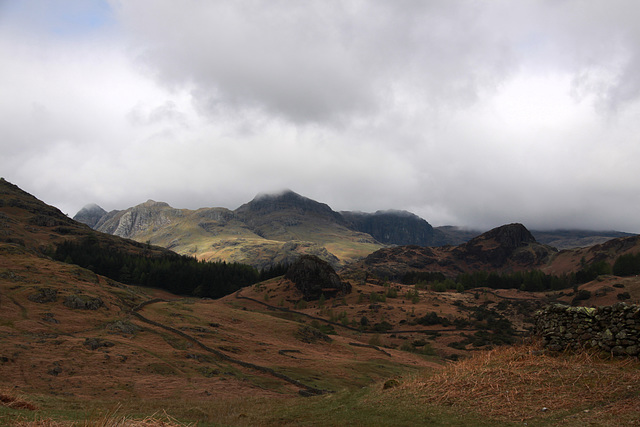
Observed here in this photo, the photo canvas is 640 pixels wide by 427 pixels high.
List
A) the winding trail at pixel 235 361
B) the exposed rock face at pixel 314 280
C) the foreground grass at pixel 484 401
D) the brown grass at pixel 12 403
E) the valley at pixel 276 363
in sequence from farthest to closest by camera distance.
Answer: the exposed rock face at pixel 314 280
the winding trail at pixel 235 361
the valley at pixel 276 363
the brown grass at pixel 12 403
the foreground grass at pixel 484 401

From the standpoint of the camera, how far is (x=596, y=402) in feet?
46.0

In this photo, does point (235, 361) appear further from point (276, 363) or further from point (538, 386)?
point (538, 386)

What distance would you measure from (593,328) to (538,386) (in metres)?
5.23

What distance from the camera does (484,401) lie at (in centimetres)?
1572

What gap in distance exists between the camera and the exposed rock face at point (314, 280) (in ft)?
405

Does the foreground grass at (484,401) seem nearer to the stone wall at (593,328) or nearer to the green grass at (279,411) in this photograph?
the green grass at (279,411)

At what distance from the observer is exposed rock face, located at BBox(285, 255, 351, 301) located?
123375mm

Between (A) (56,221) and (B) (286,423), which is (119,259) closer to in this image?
(A) (56,221)

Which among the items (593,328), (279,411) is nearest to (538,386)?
(593,328)

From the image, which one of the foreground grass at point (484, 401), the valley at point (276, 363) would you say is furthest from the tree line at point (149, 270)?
the foreground grass at point (484, 401)

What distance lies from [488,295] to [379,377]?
357 feet

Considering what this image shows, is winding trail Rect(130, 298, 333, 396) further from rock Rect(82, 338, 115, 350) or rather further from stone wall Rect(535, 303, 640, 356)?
stone wall Rect(535, 303, 640, 356)

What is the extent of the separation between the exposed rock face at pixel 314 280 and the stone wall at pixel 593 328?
104412 mm

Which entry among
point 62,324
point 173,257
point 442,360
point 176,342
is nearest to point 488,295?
point 442,360
